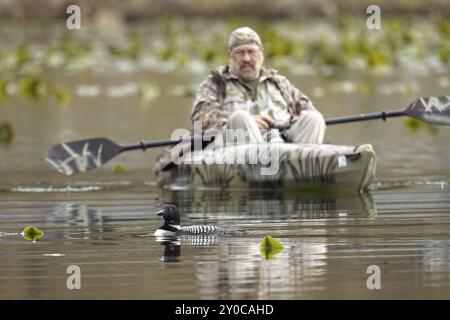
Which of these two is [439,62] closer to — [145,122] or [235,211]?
[145,122]

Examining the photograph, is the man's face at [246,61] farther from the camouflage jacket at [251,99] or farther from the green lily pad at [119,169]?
the green lily pad at [119,169]

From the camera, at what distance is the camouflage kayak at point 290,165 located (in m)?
15.9

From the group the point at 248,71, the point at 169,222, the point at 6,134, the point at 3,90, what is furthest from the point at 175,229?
the point at 3,90

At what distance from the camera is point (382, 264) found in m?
11.2

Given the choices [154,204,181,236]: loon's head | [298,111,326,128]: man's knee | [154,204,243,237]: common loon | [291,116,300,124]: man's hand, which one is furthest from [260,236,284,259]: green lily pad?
[291,116,300,124]: man's hand

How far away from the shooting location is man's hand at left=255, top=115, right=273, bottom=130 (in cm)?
1641

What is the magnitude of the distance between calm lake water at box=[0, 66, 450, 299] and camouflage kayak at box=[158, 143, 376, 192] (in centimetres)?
19

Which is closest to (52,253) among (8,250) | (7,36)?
(8,250)

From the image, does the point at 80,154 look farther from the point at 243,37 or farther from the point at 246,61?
the point at 243,37

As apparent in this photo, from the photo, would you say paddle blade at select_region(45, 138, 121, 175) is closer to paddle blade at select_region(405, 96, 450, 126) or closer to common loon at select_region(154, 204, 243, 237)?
paddle blade at select_region(405, 96, 450, 126)

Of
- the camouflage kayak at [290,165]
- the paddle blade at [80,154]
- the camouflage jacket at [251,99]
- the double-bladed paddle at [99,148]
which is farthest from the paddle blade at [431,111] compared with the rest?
the paddle blade at [80,154]

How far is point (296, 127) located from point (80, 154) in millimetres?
2515

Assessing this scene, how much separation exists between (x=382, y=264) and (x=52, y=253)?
238cm

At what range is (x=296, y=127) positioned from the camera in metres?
16.5
